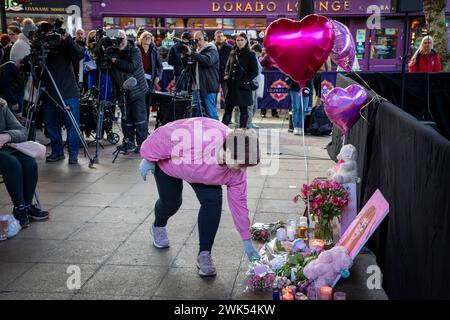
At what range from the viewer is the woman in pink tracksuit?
4344mm

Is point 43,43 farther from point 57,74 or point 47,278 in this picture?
point 47,278

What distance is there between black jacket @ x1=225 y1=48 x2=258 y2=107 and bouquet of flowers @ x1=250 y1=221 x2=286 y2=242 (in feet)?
17.9

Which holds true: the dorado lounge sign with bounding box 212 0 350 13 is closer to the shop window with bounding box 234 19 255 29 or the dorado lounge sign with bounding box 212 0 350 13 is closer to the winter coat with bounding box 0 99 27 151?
the shop window with bounding box 234 19 255 29

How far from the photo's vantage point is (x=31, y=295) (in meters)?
4.40

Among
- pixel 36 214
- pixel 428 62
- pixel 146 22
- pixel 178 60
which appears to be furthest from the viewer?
pixel 146 22

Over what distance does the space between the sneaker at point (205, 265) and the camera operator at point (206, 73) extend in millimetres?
6570

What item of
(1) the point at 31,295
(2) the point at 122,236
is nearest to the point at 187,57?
(2) the point at 122,236

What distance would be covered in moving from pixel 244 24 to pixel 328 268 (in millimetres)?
19765

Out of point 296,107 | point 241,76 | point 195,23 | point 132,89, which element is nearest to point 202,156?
point 132,89

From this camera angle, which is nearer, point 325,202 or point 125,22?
point 325,202

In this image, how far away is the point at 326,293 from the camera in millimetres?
4180

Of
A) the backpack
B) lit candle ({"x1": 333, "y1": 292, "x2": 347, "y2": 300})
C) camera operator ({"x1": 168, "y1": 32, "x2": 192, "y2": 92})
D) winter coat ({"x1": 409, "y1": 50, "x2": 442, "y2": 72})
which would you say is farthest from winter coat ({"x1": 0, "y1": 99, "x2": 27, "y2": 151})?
winter coat ({"x1": 409, "y1": 50, "x2": 442, "y2": 72})

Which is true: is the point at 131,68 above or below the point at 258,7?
below
